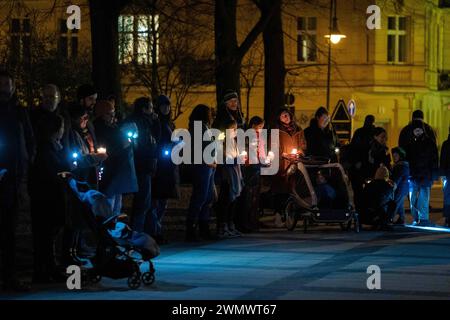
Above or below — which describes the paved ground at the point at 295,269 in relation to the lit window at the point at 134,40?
below

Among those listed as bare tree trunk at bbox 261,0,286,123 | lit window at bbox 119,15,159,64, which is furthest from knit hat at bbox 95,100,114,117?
lit window at bbox 119,15,159,64

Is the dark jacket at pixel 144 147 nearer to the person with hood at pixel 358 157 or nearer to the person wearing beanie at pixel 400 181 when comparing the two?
the person with hood at pixel 358 157

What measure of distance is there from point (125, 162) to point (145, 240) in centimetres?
259

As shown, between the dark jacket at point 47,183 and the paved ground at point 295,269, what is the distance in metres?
0.91

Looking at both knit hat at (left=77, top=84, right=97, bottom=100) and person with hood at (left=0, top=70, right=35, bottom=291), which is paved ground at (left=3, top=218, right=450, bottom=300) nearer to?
person with hood at (left=0, top=70, right=35, bottom=291)

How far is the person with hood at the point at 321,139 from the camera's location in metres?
22.1

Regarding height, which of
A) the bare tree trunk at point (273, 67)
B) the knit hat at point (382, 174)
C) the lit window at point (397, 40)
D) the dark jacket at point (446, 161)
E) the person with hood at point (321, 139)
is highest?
the lit window at point (397, 40)

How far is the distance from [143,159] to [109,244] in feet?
13.9

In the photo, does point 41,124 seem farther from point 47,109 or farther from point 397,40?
point 397,40

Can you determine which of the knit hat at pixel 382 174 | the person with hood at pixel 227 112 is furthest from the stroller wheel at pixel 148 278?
the knit hat at pixel 382 174

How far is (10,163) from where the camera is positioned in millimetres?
12703

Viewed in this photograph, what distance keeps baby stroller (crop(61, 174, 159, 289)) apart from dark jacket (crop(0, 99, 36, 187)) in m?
0.63

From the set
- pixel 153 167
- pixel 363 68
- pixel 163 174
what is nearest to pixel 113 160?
pixel 153 167
